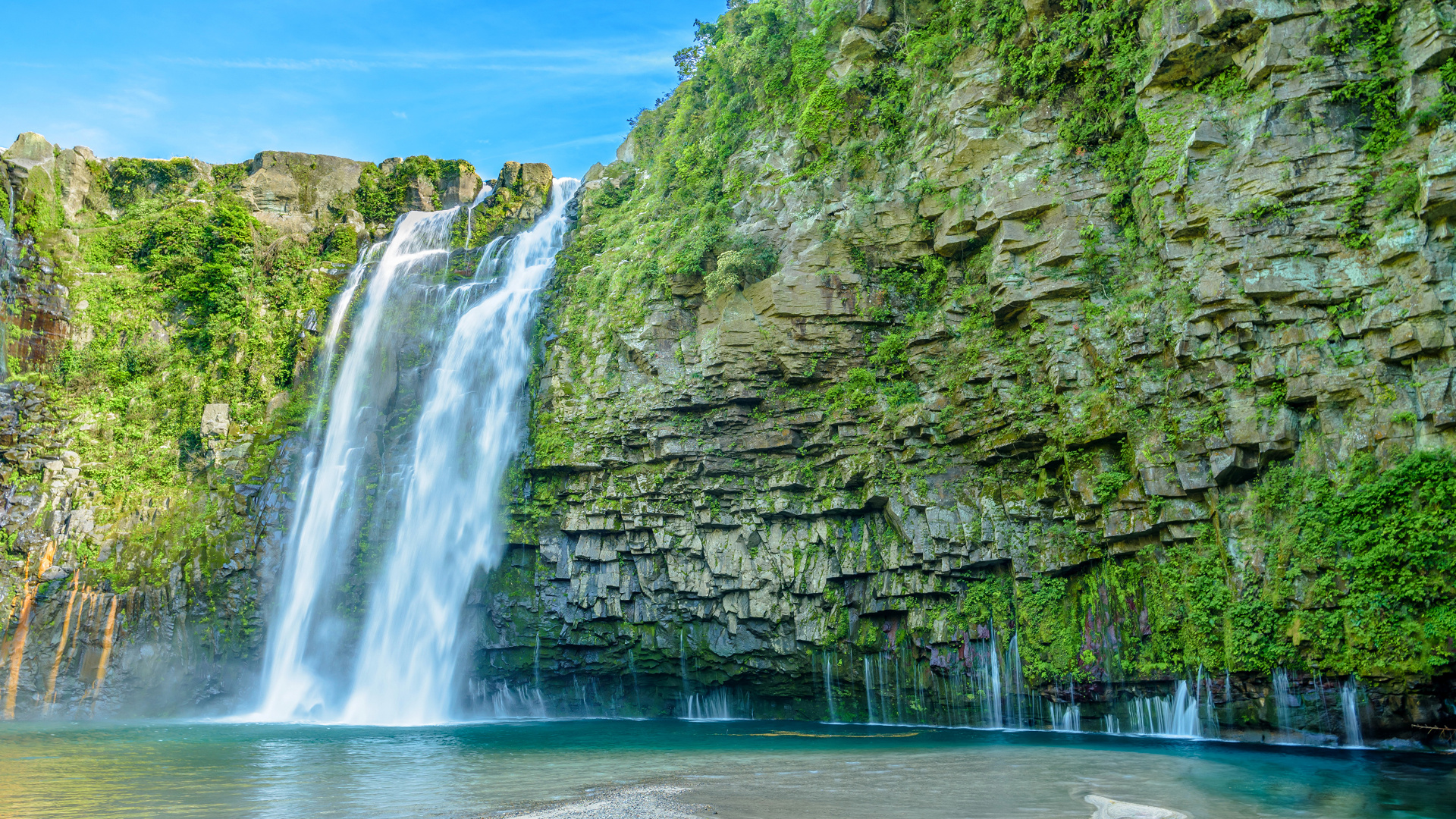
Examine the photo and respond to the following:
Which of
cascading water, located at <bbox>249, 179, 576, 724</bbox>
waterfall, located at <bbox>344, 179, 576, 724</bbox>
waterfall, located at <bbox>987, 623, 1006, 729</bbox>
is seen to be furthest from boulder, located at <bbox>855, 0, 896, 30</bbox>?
waterfall, located at <bbox>987, 623, 1006, 729</bbox>

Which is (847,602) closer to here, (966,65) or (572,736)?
(572,736)

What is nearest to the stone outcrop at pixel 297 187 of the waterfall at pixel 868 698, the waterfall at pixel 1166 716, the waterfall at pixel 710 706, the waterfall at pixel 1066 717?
the waterfall at pixel 710 706

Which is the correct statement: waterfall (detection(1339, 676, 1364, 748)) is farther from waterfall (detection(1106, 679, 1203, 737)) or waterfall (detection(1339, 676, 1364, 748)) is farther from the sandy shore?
the sandy shore

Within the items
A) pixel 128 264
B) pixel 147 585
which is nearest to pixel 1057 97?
pixel 147 585

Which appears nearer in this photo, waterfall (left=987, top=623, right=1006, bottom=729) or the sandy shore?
the sandy shore

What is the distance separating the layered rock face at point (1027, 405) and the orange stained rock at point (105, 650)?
36.2 feet

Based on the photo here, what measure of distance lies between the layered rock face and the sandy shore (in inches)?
361

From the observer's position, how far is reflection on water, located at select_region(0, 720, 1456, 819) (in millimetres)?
9078

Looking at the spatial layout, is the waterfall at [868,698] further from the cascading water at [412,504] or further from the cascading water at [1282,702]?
the cascading water at [412,504]

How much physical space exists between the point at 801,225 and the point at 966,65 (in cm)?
497

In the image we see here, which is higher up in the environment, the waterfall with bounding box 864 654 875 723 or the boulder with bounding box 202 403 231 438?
the boulder with bounding box 202 403 231 438

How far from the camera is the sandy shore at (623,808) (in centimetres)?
859

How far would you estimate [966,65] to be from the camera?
58.9 feet

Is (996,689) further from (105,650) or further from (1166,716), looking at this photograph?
(105,650)
